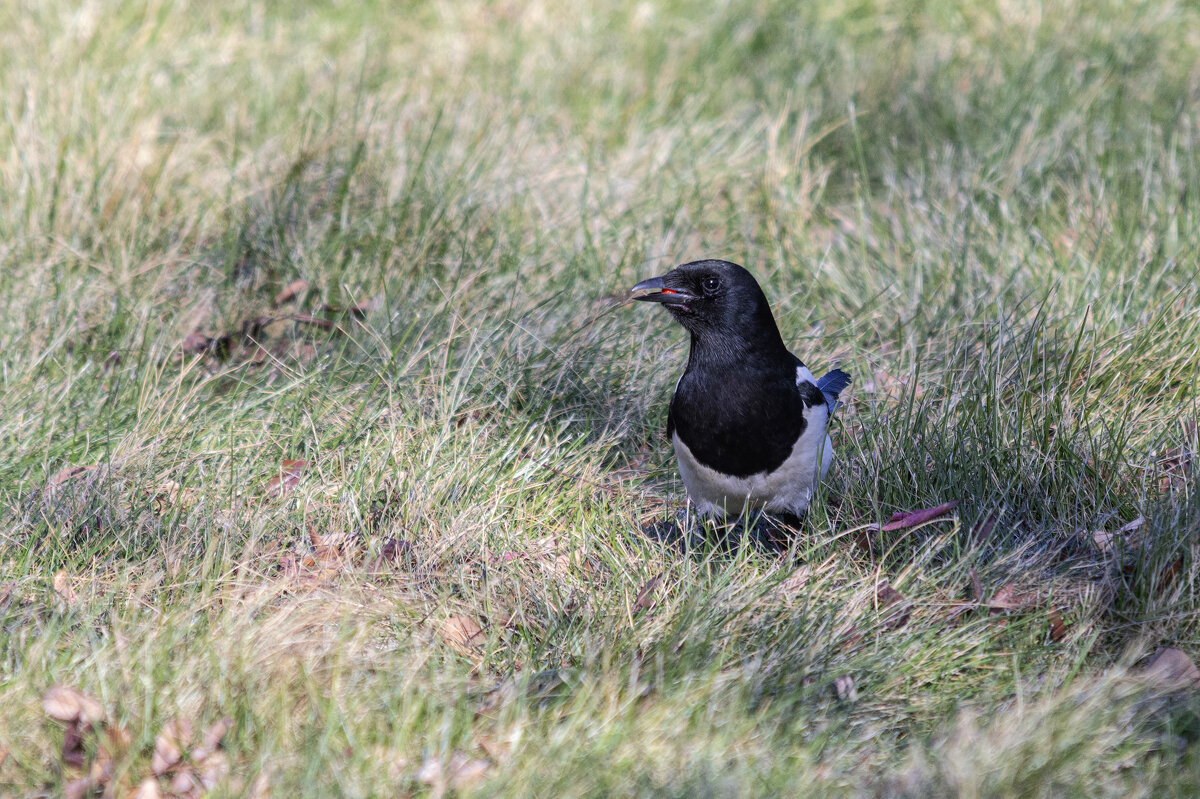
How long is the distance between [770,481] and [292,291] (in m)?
2.01

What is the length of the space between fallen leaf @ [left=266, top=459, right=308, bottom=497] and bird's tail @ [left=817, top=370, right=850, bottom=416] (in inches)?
62.2

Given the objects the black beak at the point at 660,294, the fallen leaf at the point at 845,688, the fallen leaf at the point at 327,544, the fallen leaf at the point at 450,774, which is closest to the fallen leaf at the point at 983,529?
the fallen leaf at the point at 845,688

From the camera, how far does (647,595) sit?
9.33ft

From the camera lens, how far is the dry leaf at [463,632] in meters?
2.78

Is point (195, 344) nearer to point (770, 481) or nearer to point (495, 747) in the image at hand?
point (770, 481)

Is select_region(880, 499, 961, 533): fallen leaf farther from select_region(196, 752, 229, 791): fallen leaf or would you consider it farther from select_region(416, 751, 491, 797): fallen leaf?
select_region(196, 752, 229, 791): fallen leaf

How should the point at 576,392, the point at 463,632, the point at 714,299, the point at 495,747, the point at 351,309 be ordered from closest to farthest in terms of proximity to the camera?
1. the point at 495,747
2. the point at 463,632
3. the point at 714,299
4. the point at 576,392
5. the point at 351,309

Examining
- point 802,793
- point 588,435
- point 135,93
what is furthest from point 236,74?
point 802,793

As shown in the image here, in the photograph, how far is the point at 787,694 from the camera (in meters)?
2.51

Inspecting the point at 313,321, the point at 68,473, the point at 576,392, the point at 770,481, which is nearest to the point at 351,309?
the point at 313,321

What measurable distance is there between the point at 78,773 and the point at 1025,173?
4.16 meters

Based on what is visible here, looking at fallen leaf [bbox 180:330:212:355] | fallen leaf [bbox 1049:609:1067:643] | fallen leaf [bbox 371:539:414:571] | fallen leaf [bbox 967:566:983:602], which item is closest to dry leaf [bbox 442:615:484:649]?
fallen leaf [bbox 371:539:414:571]

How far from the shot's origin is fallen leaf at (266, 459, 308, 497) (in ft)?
10.8

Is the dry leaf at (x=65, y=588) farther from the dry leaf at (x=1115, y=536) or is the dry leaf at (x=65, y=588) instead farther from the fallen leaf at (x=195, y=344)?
the dry leaf at (x=1115, y=536)
